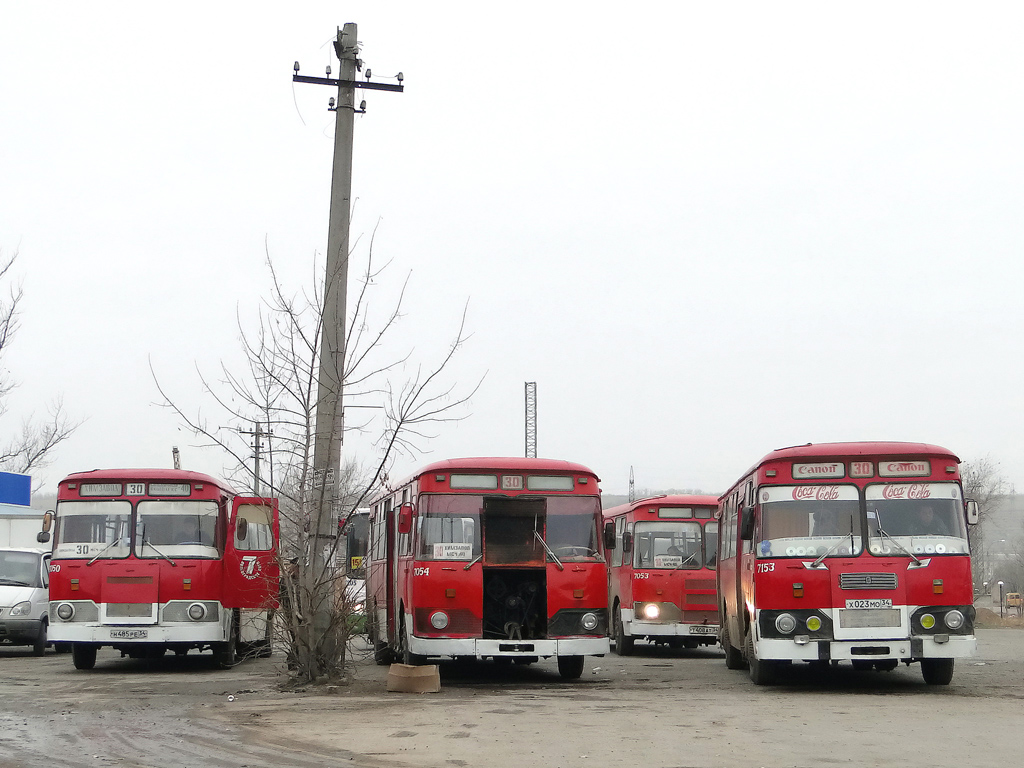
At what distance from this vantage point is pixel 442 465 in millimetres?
16844

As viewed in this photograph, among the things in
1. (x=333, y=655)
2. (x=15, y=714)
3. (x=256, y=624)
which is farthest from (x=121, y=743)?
(x=256, y=624)

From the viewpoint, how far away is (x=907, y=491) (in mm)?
15352

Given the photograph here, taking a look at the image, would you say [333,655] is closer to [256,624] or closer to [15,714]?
[15,714]

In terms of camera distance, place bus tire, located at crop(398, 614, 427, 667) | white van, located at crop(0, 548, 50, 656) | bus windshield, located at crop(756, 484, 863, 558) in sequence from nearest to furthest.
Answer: bus windshield, located at crop(756, 484, 863, 558), bus tire, located at crop(398, 614, 427, 667), white van, located at crop(0, 548, 50, 656)

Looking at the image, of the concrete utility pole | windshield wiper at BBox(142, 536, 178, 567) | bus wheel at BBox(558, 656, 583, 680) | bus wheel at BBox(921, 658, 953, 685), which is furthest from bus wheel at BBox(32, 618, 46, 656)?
bus wheel at BBox(921, 658, 953, 685)

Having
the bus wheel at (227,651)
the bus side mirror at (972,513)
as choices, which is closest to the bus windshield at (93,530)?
the bus wheel at (227,651)

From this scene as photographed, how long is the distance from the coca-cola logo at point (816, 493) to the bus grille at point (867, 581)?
0.95m

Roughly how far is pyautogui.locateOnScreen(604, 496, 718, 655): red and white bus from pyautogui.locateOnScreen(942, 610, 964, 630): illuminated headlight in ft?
27.7

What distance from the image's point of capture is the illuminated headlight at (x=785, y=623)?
15148 millimetres

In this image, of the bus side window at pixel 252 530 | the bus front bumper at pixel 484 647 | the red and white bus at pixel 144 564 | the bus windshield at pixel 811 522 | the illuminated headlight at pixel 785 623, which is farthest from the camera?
the bus side window at pixel 252 530

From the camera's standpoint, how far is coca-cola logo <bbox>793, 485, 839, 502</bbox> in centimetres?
1544

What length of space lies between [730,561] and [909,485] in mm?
4634

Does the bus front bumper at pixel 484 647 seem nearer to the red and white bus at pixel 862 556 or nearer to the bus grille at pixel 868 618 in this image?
the red and white bus at pixel 862 556

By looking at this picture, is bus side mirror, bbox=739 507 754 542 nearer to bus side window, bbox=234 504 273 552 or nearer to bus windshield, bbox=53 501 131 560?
bus side window, bbox=234 504 273 552
